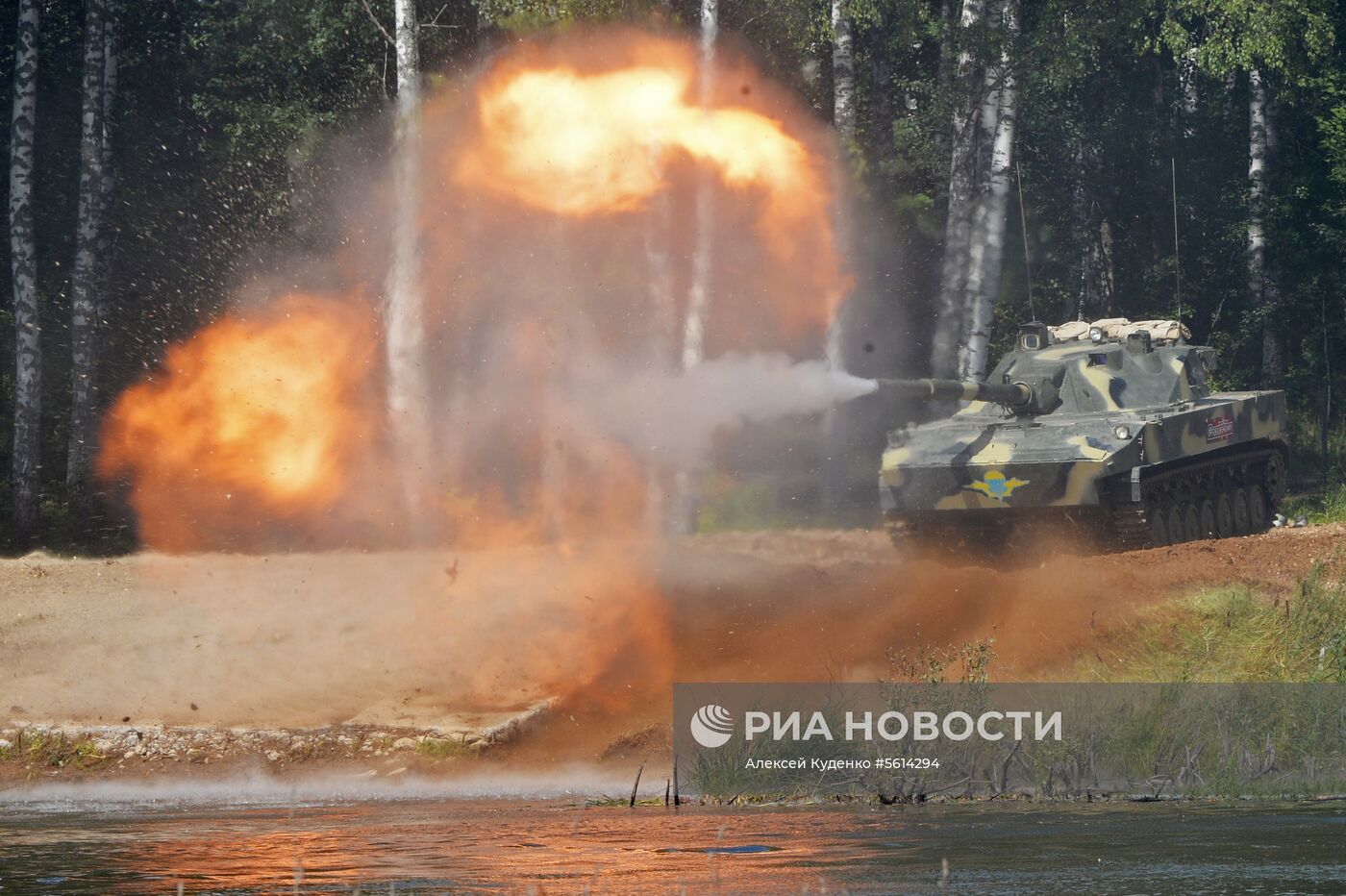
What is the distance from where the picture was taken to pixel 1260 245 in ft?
126

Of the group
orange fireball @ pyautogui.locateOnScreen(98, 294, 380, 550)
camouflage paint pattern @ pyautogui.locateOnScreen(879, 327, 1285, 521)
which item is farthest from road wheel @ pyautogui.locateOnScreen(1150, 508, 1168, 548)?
orange fireball @ pyautogui.locateOnScreen(98, 294, 380, 550)

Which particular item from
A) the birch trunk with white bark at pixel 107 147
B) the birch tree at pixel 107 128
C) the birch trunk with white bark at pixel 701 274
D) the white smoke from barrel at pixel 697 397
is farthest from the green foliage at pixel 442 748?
the birch tree at pixel 107 128

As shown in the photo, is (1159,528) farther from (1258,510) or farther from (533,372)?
(533,372)

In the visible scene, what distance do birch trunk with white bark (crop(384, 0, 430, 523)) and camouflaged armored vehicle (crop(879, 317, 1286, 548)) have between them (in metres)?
6.58

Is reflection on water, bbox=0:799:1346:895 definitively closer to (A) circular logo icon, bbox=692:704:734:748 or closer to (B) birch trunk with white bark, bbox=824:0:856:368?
(A) circular logo icon, bbox=692:704:734:748

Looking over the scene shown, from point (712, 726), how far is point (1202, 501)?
10.8 m

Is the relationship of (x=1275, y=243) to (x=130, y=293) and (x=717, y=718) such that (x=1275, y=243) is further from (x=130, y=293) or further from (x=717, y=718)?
(x=717, y=718)

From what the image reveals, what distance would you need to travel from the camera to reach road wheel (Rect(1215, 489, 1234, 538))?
2495 cm

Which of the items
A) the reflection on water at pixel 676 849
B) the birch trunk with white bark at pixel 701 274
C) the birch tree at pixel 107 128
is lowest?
the reflection on water at pixel 676 849

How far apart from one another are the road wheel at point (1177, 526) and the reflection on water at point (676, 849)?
9369mm

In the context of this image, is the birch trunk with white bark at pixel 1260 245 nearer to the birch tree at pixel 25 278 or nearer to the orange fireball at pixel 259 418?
the orange fireball at pixel 259 418

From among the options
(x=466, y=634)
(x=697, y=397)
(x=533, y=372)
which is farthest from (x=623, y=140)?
(x=466, y=634)

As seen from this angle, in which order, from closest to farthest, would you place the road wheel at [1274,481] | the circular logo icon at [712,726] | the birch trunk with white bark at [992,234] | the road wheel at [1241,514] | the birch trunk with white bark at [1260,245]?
1. the circular logo icon at [712,726]
2. the road wheel at [1241,514]
3. the road wheel at [1274,481]
4. the birch trunk with white bark at [992,234]
5. the birch trunk with white bark at [1260,245]

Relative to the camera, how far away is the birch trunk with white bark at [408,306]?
86.5 ft
